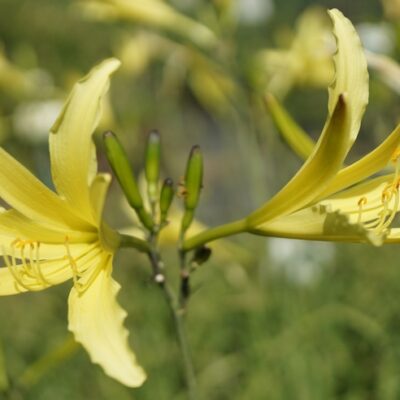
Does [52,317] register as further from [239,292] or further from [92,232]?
[92,232]

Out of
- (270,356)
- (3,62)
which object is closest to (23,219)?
(270,356)

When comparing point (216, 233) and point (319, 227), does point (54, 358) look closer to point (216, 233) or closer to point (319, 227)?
point (216, 233)

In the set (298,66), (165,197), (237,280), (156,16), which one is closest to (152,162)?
(165,197)

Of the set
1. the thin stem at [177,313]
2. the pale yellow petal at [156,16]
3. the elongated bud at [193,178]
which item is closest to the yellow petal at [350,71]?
the elongated bud at [193,178]

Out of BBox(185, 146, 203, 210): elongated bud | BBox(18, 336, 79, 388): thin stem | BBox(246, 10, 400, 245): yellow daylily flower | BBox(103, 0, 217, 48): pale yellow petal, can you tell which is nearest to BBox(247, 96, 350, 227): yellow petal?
BBox(246, 10, 400, 245): yellow daylily flower

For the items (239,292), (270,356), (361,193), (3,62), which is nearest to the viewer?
(361,193)
